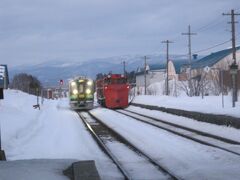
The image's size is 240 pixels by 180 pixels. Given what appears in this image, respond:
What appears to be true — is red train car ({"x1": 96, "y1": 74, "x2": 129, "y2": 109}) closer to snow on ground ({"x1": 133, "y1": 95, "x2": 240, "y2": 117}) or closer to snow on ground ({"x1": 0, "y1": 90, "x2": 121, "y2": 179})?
snow on ground ({"x1": 133, "y1": 95, "x2": 240, "y2": 117})

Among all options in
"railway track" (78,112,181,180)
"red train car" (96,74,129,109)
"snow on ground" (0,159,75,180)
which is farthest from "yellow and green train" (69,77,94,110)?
"snow on ground" (0,159,75,180)

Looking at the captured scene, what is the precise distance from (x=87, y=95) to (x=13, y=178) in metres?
40.6

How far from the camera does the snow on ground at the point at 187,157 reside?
486 inches

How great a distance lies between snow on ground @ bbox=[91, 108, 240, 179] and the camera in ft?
40.5

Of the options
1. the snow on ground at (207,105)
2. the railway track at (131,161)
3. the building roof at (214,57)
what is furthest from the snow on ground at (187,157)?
the building roof at (214,57)

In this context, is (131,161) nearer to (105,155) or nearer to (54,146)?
(105,155)

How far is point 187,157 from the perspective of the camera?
1506 centimetres

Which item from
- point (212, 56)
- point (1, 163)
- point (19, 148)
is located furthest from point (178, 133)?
point (212, 56)

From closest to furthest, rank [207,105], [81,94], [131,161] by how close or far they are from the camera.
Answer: [131,161] < [207,105] < [81,94]

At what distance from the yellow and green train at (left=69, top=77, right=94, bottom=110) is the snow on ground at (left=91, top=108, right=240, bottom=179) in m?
28.5

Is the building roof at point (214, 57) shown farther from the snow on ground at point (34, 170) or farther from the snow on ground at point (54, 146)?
the snow on ground at point (34, 170)

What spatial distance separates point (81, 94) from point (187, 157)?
1463 inches

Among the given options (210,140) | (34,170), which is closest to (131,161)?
(34,170)

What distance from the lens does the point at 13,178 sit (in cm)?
1085
